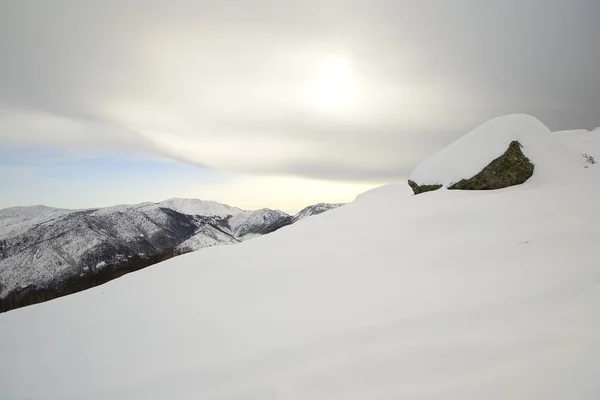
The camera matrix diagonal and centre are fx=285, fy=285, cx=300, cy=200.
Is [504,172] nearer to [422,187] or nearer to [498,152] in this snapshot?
[498,152]

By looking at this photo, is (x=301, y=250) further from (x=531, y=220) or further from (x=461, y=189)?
(x=461, y=189)

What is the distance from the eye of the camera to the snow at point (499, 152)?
9531 millimetres

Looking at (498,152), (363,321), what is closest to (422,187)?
(498,152)

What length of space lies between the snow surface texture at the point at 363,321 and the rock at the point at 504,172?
5.57 ft

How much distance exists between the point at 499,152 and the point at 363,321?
8.78 metres

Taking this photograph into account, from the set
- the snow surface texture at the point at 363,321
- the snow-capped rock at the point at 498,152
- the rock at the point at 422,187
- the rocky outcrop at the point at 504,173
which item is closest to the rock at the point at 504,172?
the rocky outcrop at the point at 504,173

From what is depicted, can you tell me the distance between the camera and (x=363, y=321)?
3.85 metres

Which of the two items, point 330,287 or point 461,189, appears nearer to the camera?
point 330,287

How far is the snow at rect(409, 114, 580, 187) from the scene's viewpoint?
31.3 feet

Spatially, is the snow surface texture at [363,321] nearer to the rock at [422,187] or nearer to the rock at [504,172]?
the rock at [504,172]

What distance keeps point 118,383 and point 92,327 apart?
2266mm

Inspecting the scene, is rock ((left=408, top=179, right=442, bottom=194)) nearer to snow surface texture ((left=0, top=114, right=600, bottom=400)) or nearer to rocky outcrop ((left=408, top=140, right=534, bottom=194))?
rocky outcrop ((left=408, top=140, right=534, bottom=194))

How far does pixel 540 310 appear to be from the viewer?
3318mm

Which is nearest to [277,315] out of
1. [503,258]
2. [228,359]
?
[228,359]
